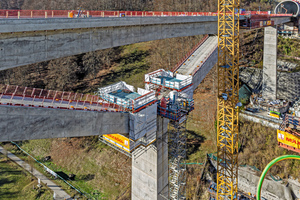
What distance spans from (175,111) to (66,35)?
10.9 m

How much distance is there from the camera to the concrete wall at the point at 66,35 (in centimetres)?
1714

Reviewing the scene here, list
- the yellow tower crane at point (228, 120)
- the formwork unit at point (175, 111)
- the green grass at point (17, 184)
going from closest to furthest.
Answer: the formwork unit at point (175, 111), the yellow tower crane at point (228, 120), the green grass at point (17, 184)

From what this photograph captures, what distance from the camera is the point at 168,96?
24312 millimetres

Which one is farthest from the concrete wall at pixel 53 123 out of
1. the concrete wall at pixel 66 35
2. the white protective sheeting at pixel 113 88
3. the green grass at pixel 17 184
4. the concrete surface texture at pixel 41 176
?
the green grass at pixel 17 184

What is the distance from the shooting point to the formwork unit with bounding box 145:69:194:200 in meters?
23.2

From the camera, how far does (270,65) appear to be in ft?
151

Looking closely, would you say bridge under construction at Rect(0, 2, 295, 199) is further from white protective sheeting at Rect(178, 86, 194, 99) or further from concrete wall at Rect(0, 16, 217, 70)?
concrete wall at Rect(0, 16, 217, 70)

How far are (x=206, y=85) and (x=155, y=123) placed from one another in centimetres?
3109

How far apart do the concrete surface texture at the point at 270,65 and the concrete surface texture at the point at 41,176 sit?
36802 millimetres

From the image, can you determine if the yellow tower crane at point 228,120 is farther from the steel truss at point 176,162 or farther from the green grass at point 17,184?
the green grass at point 17,184

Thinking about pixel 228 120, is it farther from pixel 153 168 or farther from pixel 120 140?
pixel 120 140

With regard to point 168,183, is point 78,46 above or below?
above

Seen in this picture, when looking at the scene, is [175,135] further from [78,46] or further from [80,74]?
[80,74]

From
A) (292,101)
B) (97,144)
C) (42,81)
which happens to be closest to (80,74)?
(42,81)
